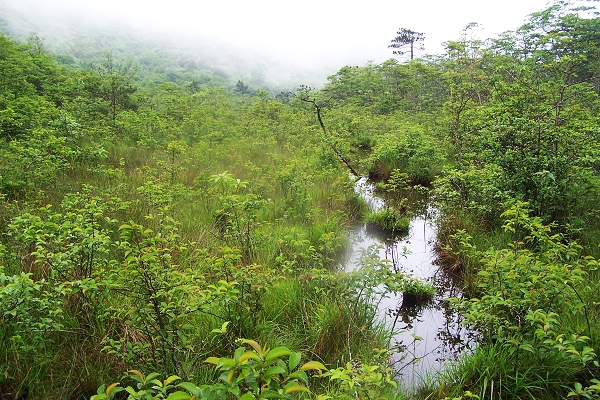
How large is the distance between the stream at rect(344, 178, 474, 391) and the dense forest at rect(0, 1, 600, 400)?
0.18m

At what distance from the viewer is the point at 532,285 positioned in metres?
2.62

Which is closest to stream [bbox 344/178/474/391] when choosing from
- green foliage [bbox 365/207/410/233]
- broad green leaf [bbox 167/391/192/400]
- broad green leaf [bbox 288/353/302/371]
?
green foliage [bbox 365/207/410/233]

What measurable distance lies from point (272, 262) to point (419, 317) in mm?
1852

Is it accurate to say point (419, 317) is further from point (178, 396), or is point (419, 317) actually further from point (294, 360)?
point (178, 396)

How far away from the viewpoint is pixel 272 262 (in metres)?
4.36

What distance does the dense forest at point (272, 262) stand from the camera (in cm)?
221

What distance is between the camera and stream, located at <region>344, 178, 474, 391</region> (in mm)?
3078

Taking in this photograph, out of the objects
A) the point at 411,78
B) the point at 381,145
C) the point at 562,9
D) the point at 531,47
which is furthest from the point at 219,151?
the point at 562,9

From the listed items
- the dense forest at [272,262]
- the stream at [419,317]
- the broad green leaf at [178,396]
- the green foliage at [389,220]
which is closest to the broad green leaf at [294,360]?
the dense forest at [272,262]

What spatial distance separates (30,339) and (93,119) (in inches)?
352

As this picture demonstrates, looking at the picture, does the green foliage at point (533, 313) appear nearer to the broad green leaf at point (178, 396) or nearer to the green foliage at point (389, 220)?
the broad green leaf at point (178, 396)

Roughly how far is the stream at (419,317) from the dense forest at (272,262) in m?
0.18

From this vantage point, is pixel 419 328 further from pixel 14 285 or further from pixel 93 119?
pixel 93 119

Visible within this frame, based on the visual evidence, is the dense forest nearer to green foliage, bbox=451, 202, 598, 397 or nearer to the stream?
green foliage, bbox=451, 202, 598, 397
